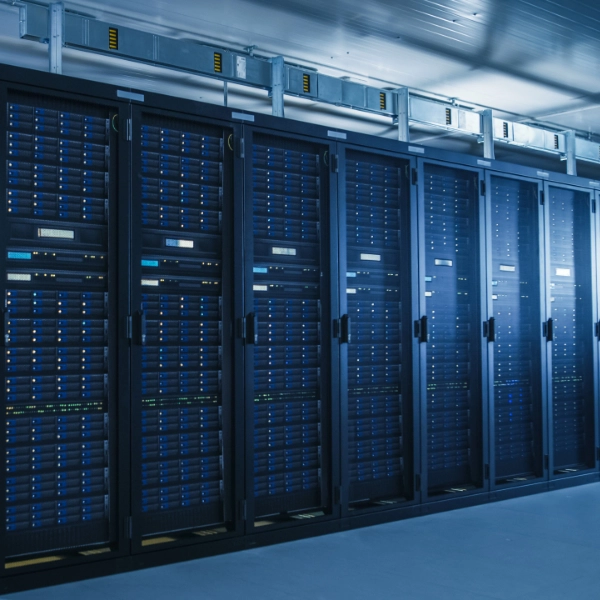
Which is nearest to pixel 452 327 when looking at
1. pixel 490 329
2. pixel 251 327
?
pixel 490 329

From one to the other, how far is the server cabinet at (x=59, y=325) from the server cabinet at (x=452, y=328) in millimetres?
2296

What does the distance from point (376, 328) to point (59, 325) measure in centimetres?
215

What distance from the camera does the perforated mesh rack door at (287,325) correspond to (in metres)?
4.57

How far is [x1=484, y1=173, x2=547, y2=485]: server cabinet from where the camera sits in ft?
19.4

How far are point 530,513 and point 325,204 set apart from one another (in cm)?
254

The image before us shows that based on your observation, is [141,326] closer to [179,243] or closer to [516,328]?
[179,243]

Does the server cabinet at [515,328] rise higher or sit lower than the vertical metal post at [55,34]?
lower

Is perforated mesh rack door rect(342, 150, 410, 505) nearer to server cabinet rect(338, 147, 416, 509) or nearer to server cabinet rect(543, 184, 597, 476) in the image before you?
server cabinet rect(338, 147, 416, 509)

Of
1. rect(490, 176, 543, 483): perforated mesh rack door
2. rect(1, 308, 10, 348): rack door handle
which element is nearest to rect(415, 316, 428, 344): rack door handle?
rect(490, 176, 543, 483): perforated mesh rack door

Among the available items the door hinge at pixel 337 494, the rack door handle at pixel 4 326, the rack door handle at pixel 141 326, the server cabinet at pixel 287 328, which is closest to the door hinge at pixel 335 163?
the server cabinet at pixel 287 328

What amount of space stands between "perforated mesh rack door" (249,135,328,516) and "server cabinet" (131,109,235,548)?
246 millimetres

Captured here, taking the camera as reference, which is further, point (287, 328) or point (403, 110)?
point (403, 110)

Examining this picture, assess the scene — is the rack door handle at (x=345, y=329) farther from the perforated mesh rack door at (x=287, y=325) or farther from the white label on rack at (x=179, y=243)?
the white label on rack at (x=179, y=243)

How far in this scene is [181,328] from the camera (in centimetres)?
423
